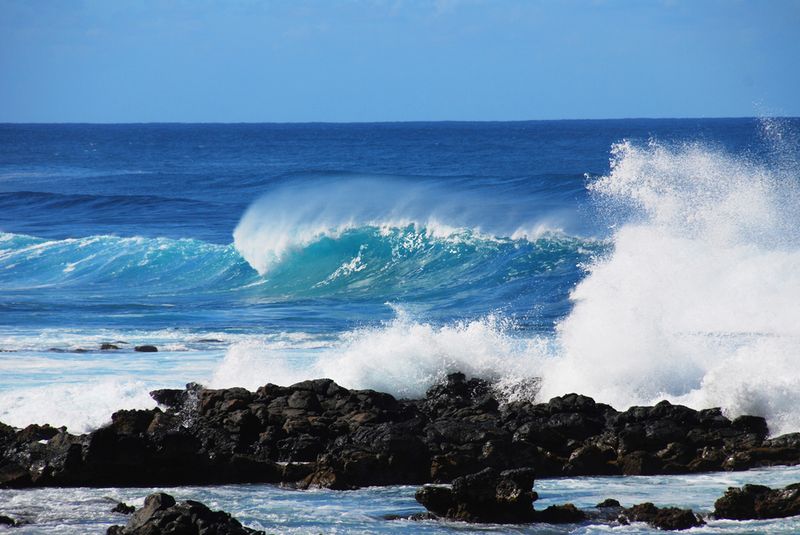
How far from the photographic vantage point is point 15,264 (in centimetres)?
3014

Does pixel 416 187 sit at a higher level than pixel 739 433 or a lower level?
higher

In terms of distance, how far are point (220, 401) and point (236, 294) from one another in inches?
521

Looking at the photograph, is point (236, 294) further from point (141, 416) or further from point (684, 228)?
point (141, 416)

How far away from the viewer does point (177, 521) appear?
8.36 meters

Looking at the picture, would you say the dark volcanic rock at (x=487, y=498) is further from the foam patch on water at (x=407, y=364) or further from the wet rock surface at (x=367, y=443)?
the foam patch on water at (x=407, y=364)

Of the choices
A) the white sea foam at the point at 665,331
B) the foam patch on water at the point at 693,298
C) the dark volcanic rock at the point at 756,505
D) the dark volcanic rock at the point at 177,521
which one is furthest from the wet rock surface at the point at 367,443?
the dark volcanic rock at the point at 177,521

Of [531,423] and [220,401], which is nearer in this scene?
[531,423]

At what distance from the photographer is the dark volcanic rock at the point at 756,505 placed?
9.41m

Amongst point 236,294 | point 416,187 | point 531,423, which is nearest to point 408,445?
point 531,423

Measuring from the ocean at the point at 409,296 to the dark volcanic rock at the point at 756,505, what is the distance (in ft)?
1.74

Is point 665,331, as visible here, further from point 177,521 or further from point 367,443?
point 177,521

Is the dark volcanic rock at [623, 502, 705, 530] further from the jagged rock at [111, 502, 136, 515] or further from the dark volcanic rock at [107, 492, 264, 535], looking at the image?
the jagged rock at [111, 502, 136, 515]

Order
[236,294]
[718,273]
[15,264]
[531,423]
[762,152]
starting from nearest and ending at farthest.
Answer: [531,423] < [718,273] < [236,294] < [15,264] < [762,152]

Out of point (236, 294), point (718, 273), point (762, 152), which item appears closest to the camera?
point (718, 273)
